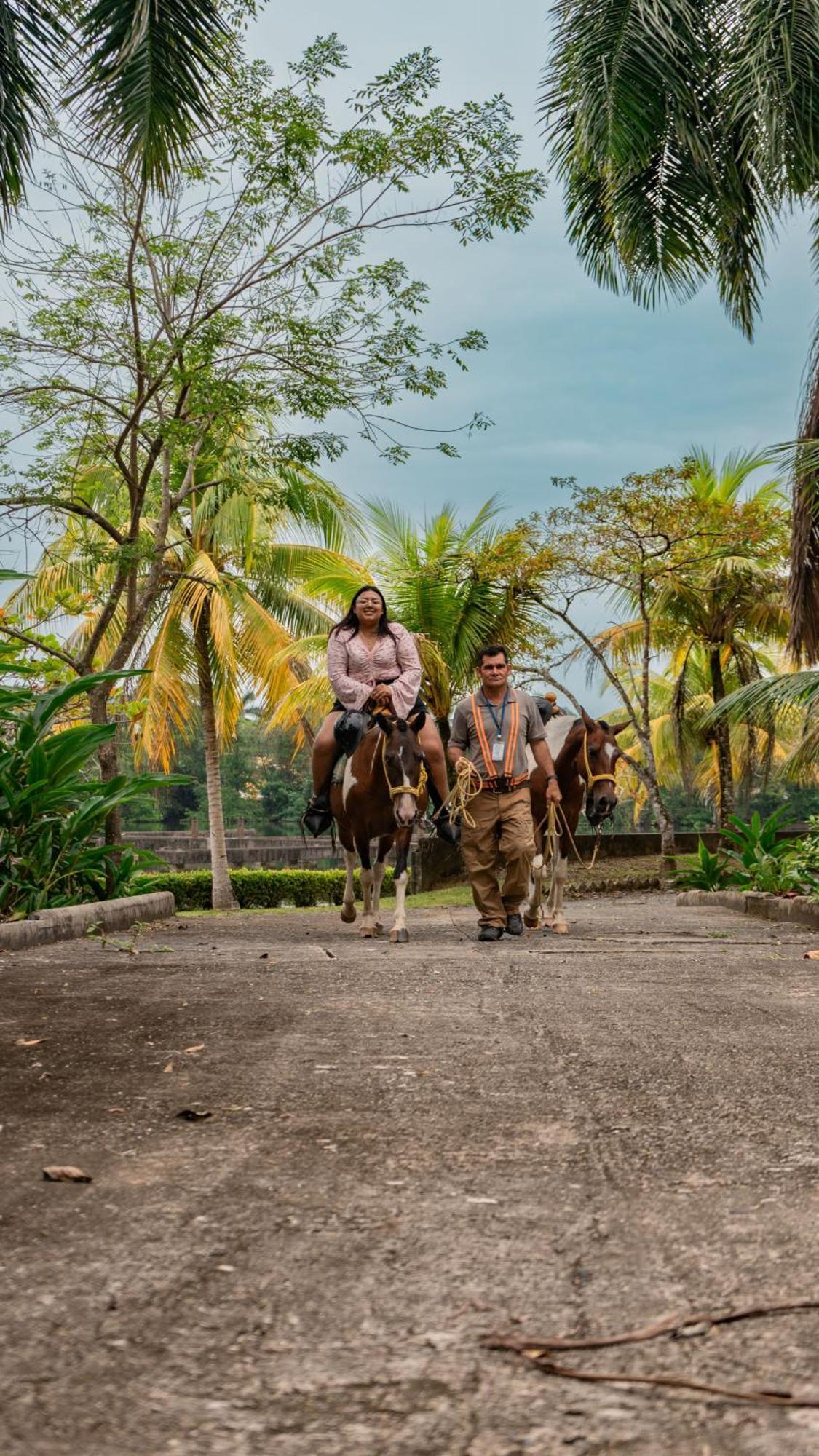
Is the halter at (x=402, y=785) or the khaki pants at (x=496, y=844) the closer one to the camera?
the halter at (x=402, y=785)

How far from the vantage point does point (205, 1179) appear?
9.30ft

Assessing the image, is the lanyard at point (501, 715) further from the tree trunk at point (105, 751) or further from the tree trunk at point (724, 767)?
the tree trunk at point (724, 767)

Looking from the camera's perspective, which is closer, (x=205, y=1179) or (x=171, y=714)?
(x=205, y=1179)

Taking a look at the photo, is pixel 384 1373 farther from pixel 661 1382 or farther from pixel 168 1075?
pixel 168 1075

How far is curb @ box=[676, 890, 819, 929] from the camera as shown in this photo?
11.3 meters

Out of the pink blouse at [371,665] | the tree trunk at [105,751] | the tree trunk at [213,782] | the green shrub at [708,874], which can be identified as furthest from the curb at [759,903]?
the tree trunk at [213,782]

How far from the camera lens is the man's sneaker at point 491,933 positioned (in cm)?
934

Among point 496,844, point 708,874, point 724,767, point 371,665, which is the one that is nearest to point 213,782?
point 724,767

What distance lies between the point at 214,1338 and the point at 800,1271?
3.46 ft

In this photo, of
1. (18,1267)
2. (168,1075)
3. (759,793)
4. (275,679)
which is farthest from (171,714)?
(759,793)

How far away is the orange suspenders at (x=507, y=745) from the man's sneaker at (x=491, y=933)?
3.38 feet

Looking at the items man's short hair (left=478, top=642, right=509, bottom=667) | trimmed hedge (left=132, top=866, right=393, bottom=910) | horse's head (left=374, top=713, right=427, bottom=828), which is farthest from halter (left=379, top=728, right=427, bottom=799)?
trimmed hedge (left=132, top=866, right=393, bottom=910)

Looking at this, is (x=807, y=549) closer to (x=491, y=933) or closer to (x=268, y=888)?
(x=491, y=933)

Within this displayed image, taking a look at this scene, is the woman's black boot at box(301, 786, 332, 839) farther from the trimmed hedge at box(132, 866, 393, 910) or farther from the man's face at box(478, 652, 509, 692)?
the trimmed hedge at box(132, 866, 393, 910)
